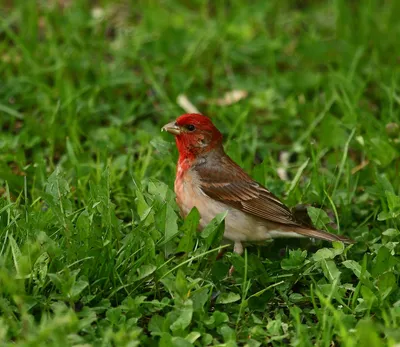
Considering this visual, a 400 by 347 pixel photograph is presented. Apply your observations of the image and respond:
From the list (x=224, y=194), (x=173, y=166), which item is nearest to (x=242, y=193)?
(x=224, y=194)

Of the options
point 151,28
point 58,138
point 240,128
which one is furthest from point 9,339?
point 151,28

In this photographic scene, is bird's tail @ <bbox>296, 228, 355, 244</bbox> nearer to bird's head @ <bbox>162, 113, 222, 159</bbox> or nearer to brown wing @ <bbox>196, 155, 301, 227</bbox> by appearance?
brown wing @ <bbox>196, 155, 301, 227</bbox>

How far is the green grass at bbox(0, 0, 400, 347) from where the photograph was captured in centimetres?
423

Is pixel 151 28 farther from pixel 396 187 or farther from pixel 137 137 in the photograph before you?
pixel 396 187

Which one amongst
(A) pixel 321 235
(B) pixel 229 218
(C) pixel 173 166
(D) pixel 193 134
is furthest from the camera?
(C) pixel 173 166

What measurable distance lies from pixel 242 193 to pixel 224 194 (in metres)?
0.12

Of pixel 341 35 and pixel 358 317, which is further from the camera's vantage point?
pixel 341 35

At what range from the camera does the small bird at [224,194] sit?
5.22 meters

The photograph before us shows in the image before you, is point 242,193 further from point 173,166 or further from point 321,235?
point 173,166

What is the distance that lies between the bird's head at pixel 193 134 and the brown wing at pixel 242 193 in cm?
13

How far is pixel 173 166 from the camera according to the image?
5.84 metres

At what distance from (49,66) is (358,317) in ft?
12.8

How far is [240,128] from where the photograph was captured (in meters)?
6.69

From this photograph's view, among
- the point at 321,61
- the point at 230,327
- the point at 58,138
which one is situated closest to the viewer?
the point at 230,327
